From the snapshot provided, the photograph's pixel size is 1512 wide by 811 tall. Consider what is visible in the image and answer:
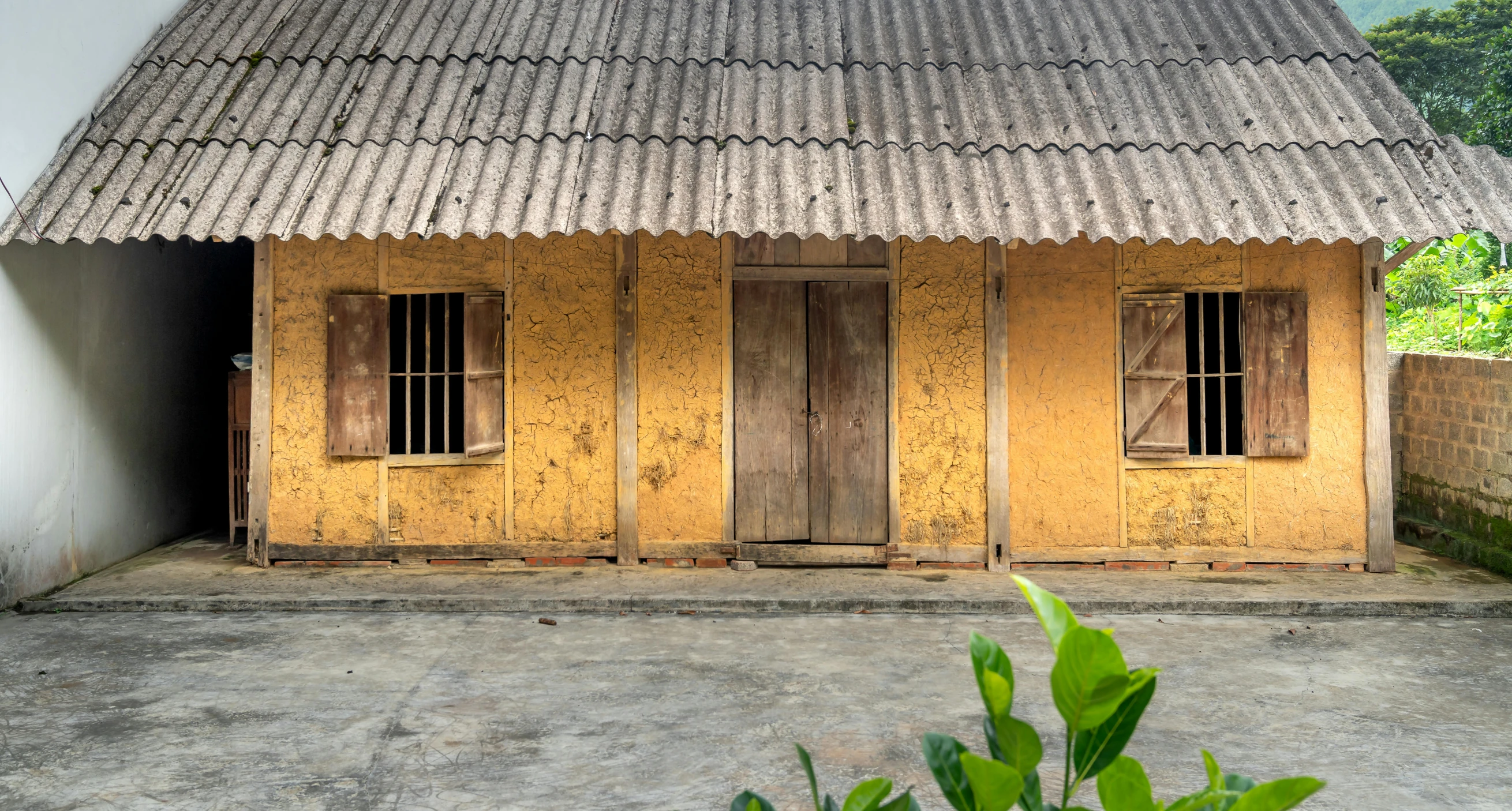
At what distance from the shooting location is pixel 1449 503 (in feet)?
28.5

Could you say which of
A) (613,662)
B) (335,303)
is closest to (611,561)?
(613,662)

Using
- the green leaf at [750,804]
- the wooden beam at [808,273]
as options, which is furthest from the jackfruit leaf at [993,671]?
the wooden beam at [808,273]

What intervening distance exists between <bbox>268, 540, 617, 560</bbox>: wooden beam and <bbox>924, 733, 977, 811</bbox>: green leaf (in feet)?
23.1

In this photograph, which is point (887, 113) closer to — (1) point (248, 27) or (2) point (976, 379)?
(2) point (976, 379)

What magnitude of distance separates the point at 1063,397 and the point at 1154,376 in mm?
655

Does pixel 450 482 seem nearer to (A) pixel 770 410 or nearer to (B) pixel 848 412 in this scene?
(A) pixel 770 410

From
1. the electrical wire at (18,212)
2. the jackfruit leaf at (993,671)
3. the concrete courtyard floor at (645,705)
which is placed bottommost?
the concrete courtyard floor at (645,705)

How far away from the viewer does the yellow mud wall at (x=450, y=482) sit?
8109mm

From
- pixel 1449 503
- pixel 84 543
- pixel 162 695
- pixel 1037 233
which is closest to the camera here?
pixel 162 695

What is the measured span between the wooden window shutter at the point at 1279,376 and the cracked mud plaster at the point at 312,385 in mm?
6346

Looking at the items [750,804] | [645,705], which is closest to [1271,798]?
[750,804]

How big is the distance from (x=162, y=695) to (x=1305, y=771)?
17.0 feet

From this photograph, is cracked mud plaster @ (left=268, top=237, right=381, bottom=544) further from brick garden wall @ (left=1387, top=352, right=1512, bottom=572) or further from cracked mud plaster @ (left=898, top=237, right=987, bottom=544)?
brick garden wall @ (left=1387, top=352, right=1512, bottom=572)

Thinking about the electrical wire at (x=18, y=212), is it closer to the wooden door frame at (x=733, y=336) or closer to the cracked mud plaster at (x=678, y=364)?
the cracked mud plaster at (x=678, y=364)
